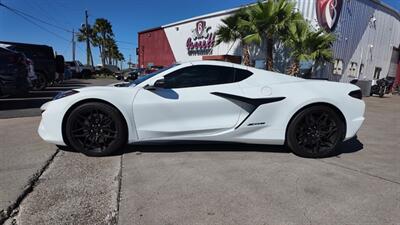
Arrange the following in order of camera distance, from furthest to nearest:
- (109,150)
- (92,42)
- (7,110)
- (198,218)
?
(92,42), (7,110), (109,150), (198,218)

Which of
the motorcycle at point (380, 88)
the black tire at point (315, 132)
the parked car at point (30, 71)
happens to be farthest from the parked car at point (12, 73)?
the motorcycle at point (380, 88)

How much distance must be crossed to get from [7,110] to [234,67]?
6188mm

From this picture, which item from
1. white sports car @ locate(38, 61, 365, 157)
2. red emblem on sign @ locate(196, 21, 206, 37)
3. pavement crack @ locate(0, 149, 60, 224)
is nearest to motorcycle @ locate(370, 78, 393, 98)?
red emblem on sign @ locate(196, 21, 206, 37)

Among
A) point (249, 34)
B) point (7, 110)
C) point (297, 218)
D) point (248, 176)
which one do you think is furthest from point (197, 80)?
point (249, 34)

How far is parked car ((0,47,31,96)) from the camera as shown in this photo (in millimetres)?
7344

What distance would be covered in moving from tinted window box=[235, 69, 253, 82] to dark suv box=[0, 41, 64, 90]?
10783mm

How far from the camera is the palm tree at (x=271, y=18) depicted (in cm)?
1298

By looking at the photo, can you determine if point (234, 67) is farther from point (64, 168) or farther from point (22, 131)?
point (22, 131)

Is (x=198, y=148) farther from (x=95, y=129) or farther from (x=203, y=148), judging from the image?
(x=95, y=129)

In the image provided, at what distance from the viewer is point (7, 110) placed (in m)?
7.57

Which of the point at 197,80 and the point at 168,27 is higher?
the point at 168,27

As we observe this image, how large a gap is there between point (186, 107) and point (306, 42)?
10463 millimetres

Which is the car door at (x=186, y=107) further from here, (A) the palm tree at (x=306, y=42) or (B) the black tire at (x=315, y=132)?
(A) the palm tree at (x=306, y=42)

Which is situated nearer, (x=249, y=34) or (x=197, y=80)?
(x=197, y=80)
